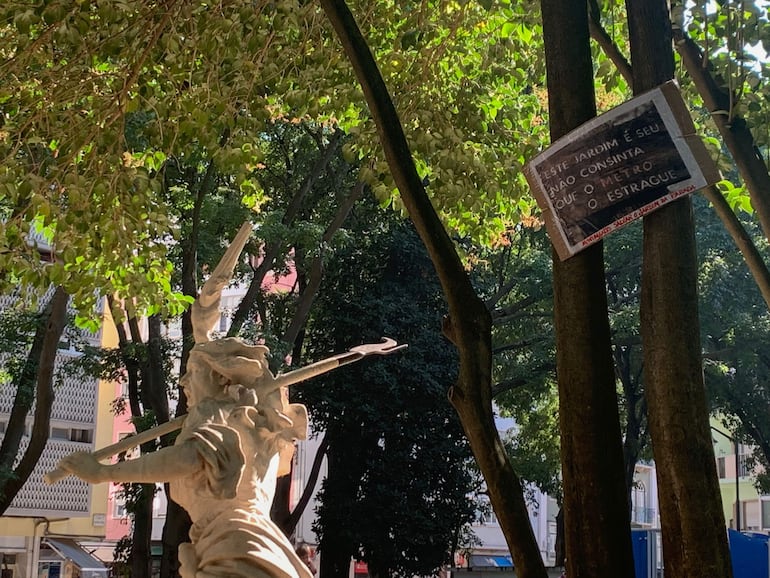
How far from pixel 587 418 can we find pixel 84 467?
277cm

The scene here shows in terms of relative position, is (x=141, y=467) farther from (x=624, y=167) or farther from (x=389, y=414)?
(x=389, y=414)

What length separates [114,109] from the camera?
889cm

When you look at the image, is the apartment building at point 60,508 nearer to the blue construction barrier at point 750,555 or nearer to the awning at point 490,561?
the blue construction barrier at point 750,555

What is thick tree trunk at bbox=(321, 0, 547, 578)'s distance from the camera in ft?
16.3

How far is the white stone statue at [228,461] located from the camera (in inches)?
245

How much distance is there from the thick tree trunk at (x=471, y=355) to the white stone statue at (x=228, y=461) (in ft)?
5.38

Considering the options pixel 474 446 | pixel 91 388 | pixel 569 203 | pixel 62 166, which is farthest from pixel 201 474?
pixel 91 388

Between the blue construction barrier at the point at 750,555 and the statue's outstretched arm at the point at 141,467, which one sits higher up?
the blue construction barrier at the point at 750,555

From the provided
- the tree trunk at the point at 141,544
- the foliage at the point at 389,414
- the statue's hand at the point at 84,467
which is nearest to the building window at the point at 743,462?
the foliage at the point at 389,414

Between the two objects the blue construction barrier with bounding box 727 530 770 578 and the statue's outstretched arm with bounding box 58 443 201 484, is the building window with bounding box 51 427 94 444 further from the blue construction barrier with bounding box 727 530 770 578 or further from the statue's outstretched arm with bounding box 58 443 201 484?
the statue's outstretched arm with bounding box 58 443 201 484

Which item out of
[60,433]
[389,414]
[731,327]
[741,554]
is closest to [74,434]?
[60,433]

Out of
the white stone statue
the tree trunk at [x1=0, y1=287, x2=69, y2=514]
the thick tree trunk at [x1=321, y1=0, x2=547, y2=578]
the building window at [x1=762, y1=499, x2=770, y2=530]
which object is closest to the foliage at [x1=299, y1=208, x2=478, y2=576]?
the tree trunk at [x1=0, y1=287, x2=69, y2=514]

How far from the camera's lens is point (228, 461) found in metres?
6.43

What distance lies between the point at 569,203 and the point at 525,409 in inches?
921
